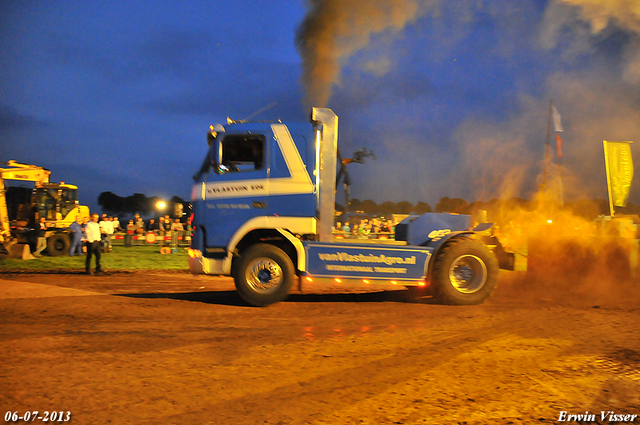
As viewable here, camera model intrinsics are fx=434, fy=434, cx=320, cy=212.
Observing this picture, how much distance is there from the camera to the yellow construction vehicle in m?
17.4

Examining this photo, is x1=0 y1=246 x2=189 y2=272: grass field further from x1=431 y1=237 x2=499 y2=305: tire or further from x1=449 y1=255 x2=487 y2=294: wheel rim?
x1=449 y1=255 x2=487 y2=294: wheel rim

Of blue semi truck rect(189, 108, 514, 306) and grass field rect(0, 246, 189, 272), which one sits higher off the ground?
blue semi truck rect(189, 108, 514, 306)

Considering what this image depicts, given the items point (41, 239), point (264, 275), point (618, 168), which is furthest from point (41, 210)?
point (618, 168)

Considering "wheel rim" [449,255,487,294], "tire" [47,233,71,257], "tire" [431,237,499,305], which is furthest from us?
"tire" [47,233,71,257]

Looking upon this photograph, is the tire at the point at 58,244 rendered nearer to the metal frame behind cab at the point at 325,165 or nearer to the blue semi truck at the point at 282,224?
the blue semi truck at the point at 282,224

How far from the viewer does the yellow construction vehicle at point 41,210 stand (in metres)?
17.4

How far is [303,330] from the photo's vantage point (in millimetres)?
6105

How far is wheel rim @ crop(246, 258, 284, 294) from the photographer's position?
24.7 feet

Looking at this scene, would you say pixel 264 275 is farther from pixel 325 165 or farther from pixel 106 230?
pixel 106 230

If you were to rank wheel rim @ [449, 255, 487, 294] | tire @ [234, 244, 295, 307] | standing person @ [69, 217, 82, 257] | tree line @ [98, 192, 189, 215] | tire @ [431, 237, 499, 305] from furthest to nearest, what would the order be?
tree line @ [98, 192, 189, 215]
standing person @ [69, 217, 82, 257]
wheel rim @ [449, 255, 487, 294]
tire @ [431, 237, 499, 305]
tire @ [234, 244, 295, 307]

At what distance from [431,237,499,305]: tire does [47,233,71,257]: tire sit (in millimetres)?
15741

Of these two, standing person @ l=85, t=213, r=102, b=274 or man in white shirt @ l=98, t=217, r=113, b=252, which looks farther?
man in white shirt @ l=98, t=217, r=113, b=252

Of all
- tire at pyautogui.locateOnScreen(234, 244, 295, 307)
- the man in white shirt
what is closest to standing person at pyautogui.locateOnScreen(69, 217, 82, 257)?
the man in white shirt

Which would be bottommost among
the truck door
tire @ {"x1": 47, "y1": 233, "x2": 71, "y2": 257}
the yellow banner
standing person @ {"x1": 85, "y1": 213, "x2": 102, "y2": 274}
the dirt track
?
the dirt track
